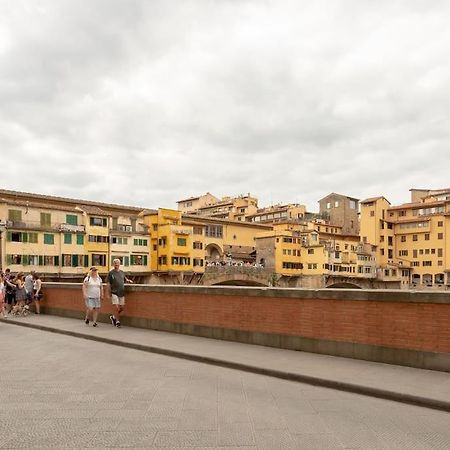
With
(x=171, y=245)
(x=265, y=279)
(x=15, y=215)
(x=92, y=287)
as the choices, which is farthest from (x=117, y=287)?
(x=265, y=279)

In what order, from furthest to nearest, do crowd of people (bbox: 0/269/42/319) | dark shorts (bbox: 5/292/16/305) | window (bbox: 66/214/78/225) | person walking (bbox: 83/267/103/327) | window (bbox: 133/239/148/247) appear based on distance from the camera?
window (bbox: 133/239/148/247), window (bbox: 66/214/78/225), dark shorts (bbox: 5/292/16/305), crowd of people (bbox: 0/269/42/319), person walking (bbox: 83/267/103/327)

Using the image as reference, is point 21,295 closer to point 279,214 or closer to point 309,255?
A: point 309,255

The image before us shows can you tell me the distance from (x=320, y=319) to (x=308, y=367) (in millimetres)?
1636

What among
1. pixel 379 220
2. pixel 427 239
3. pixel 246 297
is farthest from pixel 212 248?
pixel 246 297

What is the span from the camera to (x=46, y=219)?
55.7 metres

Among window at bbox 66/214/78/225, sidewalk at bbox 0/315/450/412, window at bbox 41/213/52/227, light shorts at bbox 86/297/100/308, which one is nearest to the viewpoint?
sidewalk at bbox 0/315/450/412

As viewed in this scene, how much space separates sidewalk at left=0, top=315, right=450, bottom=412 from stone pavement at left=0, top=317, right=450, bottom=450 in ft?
0.65

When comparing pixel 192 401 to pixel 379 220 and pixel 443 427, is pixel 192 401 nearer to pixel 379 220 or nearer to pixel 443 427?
pixel 443 427

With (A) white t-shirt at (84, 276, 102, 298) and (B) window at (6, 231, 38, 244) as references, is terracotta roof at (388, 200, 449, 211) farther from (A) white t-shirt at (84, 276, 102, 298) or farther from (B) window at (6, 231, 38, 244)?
(A) white t-shirt at (84, 276, 102, 298)

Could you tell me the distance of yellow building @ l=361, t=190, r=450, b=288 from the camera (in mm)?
84125

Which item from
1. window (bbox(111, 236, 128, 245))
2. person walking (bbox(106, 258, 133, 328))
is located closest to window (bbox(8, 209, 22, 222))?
window (bbox(111, 236, 128, 245))

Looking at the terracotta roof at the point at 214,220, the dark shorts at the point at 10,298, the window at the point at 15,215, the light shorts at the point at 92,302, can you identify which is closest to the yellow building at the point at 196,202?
the terracotta roof at the point at 214,220

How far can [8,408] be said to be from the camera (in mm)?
5965

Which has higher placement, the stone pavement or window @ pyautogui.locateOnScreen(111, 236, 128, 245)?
window @ pyautogui.locateOnScreen(111, 236, 128, 245)
